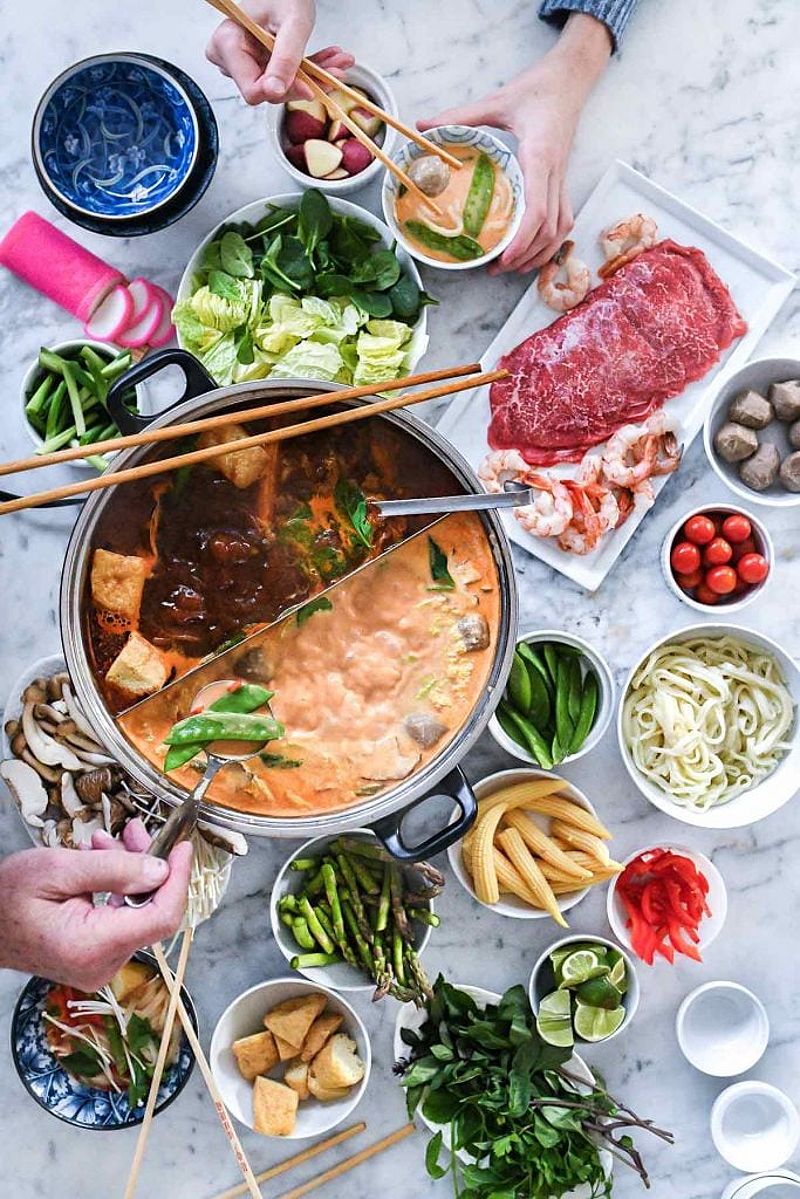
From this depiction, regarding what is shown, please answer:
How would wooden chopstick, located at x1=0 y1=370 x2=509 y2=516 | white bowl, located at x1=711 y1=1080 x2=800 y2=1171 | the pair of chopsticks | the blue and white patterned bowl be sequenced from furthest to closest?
white bowl, located at x1=711 y1=1080 x2=800 y2=1171
the blue and white patterned bowl
the pair of chopsticks
wooden chopstick, located at x1=0 y1=370 x2=509 y2=516

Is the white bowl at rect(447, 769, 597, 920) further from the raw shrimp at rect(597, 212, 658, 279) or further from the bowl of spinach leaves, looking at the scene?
the raw shrimp at rect(597, 212, 658, 279)

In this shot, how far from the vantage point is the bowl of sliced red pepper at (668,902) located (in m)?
3.00

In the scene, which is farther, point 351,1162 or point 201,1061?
point 351,1162

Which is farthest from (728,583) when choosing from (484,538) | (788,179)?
(788,179)

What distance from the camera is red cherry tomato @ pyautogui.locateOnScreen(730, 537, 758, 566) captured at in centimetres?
300

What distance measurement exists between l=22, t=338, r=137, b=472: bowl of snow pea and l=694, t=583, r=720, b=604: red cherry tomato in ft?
5.10

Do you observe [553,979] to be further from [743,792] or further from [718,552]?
[718,552]

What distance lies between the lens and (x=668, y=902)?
3023 mm

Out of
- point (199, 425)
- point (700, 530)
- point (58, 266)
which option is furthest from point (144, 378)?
point (700, 530)

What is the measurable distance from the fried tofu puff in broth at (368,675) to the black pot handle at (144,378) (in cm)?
56

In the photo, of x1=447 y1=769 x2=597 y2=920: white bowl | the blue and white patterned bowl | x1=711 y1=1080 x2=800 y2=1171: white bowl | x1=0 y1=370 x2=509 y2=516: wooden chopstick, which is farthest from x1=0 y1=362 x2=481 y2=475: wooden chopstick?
x1=711 y1=1080 x2=800 y2=1171: white bowl

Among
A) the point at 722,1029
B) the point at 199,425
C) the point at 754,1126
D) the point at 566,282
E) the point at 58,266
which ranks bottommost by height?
the point at 754,1126

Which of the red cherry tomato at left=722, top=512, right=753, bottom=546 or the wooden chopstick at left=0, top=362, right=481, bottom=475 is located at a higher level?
the wooden chopstick at left=0, top=362, right=481, bottom=475

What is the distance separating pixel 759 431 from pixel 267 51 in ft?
5.22
